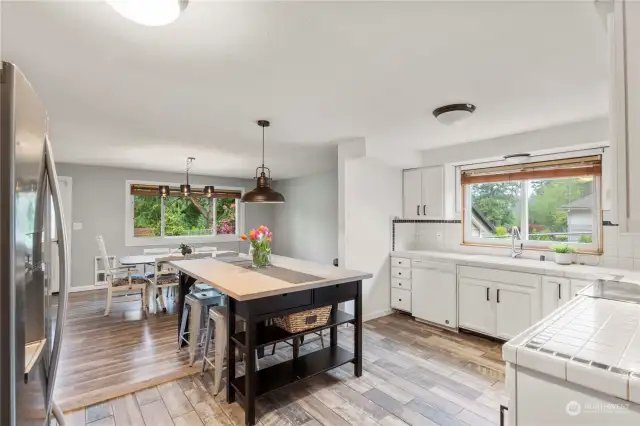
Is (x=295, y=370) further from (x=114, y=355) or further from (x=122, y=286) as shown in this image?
(x=122, y=286)

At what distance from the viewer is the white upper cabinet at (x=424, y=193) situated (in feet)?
13.4

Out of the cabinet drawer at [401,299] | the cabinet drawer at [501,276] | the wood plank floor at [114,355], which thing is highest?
the cabinet drawer at [501,276]

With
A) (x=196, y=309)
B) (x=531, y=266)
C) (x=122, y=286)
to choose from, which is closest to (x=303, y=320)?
(x=196, y=309)

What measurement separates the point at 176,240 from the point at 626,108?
6779 millimetres

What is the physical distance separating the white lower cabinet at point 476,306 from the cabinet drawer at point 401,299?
0.65 metres

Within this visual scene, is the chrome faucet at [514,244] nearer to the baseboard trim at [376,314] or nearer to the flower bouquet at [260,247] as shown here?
the baseboard trim at [376,314]

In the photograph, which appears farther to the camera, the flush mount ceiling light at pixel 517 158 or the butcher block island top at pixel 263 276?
the flush mount ceiling light at pixel 517 158

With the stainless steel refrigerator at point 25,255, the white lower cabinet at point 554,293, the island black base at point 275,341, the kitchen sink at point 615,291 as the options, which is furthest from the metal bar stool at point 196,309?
the white lower cabinet at point 554,293

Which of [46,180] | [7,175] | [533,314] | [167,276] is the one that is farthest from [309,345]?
[7,175]

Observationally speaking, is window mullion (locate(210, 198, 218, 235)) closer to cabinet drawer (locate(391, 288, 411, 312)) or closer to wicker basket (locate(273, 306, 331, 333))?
cabinet drawer (locate(391, 288, 411, 312))

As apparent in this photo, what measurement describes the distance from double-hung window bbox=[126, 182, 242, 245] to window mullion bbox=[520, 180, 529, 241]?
4.67 m

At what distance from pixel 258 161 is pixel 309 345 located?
294cm

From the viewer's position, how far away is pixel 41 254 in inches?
42.4

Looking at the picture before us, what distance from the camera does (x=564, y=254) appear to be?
309 centimetres
